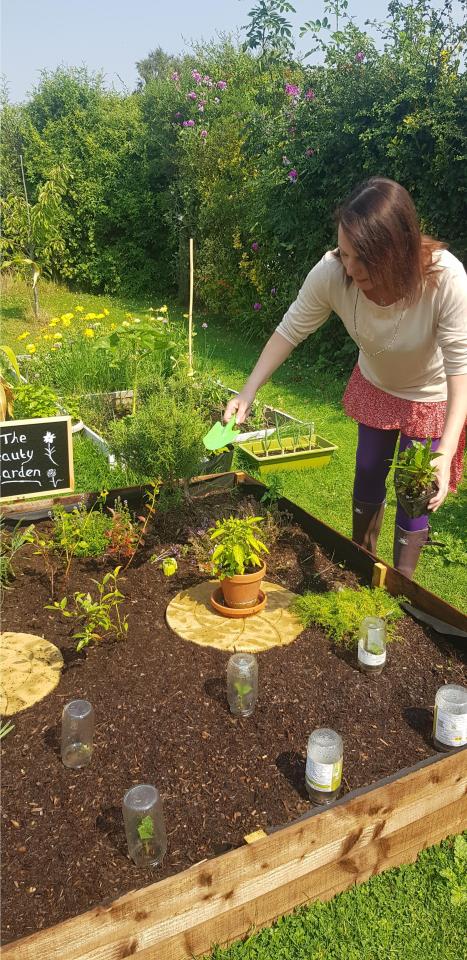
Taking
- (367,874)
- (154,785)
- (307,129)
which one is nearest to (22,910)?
(154,785)

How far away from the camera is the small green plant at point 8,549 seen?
9.31 feet

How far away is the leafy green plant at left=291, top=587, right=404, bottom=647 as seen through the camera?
253 cm

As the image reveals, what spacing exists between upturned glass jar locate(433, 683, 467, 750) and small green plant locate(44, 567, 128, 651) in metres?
1.09

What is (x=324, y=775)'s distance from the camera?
181 cm

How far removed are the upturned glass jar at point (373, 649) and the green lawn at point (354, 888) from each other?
0.56 meters

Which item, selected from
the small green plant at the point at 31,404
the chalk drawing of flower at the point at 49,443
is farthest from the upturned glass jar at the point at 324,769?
the small green plant at the point at 31,404

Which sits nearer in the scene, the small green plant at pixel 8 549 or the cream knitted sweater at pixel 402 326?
the cream knitted sweater at pixel 402 326

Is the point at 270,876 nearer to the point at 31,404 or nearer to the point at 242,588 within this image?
the point at 242,588

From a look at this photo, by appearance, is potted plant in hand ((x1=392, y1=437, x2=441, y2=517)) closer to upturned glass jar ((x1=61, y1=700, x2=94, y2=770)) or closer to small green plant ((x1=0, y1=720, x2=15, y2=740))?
upturned glass jar ((x1=61, y1=700, x2=94, y2=770))

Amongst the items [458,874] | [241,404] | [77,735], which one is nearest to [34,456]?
[241,404]

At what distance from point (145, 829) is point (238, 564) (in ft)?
3.59

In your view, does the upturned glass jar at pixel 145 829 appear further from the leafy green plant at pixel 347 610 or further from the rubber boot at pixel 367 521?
the rubber boot at pixel 367 521

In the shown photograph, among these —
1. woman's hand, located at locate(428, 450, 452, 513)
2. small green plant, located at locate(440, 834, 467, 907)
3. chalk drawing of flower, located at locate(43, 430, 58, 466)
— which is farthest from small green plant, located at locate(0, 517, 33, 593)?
small green plant, located at locate(440, 834, 467, 907)

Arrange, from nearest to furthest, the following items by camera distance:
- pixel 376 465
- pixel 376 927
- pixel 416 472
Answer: pixel 376 927
pixel 416 472
pixel 376 465
